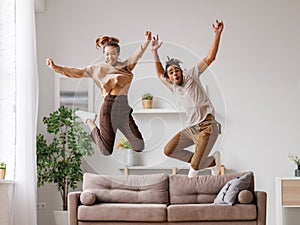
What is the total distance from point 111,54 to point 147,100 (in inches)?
9.5

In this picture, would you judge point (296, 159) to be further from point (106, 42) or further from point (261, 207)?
point (106, 42)

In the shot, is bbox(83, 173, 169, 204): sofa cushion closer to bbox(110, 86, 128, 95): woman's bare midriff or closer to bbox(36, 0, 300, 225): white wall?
bbox(36, 0, 300, 225): white wall

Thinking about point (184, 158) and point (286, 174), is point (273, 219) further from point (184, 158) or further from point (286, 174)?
point (184, 158)

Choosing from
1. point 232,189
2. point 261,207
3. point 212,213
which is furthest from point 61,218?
point 261,207

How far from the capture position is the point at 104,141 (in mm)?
2311

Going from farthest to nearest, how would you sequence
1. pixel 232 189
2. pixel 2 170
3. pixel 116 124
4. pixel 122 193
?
pixel 122 193 < pixel 232 189 < pixel 2 170 < pixel 116 124

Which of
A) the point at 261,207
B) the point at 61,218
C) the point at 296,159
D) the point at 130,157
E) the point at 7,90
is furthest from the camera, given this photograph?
the point at 296,159

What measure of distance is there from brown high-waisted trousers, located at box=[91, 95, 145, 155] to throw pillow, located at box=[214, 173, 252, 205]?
3299mm

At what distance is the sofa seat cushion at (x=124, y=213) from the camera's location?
533cm

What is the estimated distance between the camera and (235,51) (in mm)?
6777

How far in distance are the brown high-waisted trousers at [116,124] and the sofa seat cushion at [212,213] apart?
3142 millimetres

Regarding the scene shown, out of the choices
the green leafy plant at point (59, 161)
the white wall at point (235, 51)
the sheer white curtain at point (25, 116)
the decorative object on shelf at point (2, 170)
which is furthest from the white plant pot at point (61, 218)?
Result: the decorative object on shelf at point (2, 170)

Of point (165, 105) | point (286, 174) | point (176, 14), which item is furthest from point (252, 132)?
point (165, 105)

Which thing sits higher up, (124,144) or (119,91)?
(119,91)
